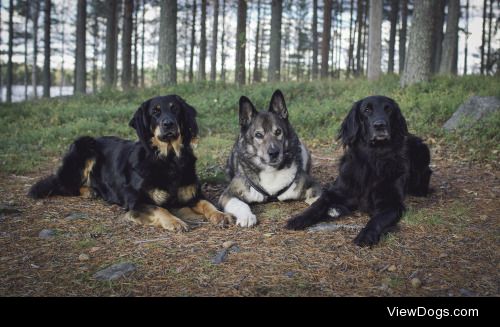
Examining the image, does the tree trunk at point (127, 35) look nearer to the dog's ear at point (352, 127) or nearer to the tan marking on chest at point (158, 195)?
→ the tan marking on chest at point (158, 195)

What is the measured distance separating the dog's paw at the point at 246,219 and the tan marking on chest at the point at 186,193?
2.47 ft

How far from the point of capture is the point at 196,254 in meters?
3.85

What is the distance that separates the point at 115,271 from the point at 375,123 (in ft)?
9.97

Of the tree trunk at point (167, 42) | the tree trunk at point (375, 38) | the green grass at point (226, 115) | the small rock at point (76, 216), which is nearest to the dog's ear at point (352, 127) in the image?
the green grass at point (226, 115)

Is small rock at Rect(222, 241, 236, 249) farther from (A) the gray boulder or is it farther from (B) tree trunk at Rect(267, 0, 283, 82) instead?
(B) tree trunk at Rect(267, 0, 283, 82)

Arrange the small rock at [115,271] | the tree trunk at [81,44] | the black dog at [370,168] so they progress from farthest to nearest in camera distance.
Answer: the tree trunk at [81,44]
the black dog at [370,168]
the small rock at [115,271]

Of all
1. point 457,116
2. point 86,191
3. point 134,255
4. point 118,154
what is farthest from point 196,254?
point 457,116

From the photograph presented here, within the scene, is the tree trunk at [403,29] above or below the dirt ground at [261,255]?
above

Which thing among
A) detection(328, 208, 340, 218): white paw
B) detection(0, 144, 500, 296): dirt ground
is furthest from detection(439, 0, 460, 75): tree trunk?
detection(328, 208, 340, 218): white paw

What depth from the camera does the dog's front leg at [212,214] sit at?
475 centimetres

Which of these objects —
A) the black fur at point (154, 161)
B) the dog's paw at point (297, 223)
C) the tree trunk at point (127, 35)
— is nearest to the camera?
the dog's paw at point (297, 223)

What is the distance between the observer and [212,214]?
16.1ft

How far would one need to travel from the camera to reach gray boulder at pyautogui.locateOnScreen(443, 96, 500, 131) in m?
8.48

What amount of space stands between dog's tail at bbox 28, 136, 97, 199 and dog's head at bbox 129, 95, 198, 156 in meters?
1.53
